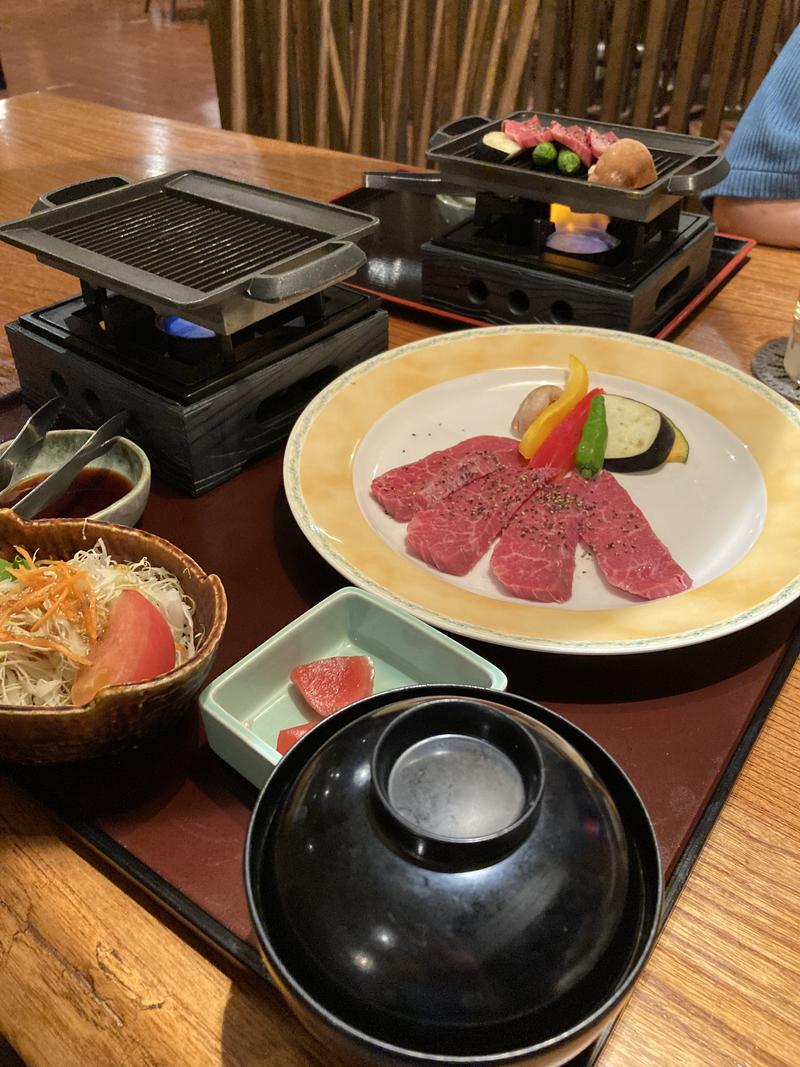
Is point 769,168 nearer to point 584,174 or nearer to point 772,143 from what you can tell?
point 772,143

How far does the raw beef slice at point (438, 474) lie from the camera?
1.36 meters

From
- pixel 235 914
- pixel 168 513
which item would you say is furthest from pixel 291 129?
pixel 235 914

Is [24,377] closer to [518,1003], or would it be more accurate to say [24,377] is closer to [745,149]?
[518,1003]

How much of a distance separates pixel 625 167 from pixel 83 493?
1201 millimetres

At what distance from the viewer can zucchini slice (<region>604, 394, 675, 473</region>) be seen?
146 centimetres

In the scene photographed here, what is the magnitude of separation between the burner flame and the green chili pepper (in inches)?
21.5

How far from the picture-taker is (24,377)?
1.57 metres

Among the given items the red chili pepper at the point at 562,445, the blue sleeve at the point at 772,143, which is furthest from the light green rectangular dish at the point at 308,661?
the blue sleeve at the point at 772,143

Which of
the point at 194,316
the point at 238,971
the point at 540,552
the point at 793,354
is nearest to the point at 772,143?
the point at 793,354

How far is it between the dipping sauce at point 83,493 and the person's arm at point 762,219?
5.96ft

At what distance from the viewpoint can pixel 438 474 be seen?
1396 mm

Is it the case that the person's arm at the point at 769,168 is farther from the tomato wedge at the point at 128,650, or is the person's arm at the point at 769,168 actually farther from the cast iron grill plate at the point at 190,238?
the tomato wedge at the point at 128,650

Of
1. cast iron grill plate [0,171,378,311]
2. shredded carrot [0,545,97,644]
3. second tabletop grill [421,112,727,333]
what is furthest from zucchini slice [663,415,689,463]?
shredded carrot [0,545,97,644]

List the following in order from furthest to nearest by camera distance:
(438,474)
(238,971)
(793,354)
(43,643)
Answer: (793,354)
(438,474)
(43,643)
(238,971)
